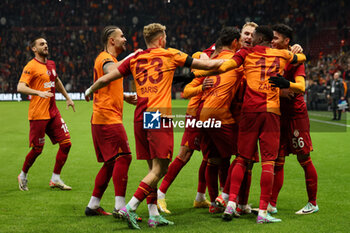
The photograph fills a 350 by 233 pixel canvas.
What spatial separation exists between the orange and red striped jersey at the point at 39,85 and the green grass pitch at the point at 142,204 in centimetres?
124

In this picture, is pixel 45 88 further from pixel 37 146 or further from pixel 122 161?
pixel 122 161

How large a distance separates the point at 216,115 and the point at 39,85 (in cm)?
349

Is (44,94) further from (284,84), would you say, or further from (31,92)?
(284,84)

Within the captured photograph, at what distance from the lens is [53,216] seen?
18.5 ft

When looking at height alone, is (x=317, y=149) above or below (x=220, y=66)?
below

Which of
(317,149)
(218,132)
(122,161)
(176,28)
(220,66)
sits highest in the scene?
(176,28)

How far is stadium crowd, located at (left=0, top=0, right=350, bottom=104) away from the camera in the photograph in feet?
131

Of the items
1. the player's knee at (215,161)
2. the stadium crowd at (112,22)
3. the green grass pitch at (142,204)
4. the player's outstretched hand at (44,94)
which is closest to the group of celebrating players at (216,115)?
the player's knee at (215,161)

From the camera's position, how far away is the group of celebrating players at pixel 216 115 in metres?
5.11

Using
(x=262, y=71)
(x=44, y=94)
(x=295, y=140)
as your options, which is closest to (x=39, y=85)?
(x=44, y=94)

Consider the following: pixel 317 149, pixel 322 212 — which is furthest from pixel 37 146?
pixel 317 149

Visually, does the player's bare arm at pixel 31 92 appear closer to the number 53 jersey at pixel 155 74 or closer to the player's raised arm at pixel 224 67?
the number 53 jersey at pixel 155 74

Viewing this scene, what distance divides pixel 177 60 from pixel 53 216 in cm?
247

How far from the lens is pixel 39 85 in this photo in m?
7.72
